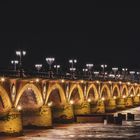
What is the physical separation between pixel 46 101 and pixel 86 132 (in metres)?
10.5

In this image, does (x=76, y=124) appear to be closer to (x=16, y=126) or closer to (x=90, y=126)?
(x=90, y=126)

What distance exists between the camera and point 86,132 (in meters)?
73.9

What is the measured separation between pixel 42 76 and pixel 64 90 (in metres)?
11.7

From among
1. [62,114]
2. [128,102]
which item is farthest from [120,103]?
[62,114]

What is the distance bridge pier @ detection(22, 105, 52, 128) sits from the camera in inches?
3059

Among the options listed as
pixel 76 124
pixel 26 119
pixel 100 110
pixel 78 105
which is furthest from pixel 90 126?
pixel 100 110

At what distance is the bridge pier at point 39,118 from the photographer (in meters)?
77.7

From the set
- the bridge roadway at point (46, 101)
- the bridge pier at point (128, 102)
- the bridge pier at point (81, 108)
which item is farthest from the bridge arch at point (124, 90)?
the bridge pier at point (81, 108)

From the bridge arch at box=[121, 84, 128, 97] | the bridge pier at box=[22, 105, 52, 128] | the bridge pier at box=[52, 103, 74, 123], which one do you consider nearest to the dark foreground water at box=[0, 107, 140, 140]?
the bridge pier at box=[22, 105, 52, 128]

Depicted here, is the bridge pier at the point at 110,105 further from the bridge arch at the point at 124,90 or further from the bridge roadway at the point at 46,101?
the bridge arch at the point at 124,90

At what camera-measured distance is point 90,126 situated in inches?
3265

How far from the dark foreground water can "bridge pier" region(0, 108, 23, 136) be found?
1.38 meters

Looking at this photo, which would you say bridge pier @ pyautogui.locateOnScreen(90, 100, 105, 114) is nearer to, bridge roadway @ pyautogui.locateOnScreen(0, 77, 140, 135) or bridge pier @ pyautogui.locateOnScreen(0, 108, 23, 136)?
bridge roadway @ pyautogui.locateOnScreen(0, 77, 140, 135)

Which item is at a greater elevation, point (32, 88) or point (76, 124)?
point (32, 88)
